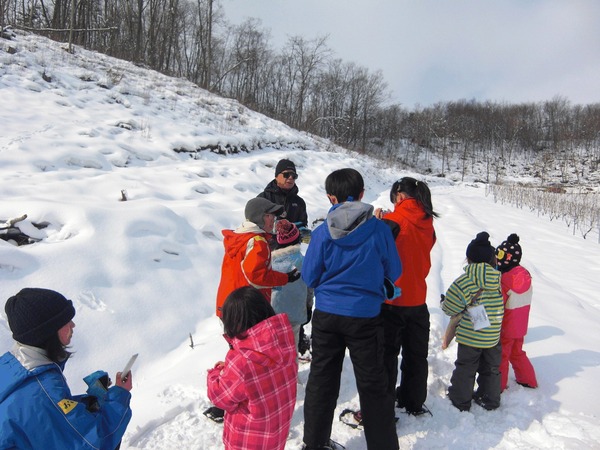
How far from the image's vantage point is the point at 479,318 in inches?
106

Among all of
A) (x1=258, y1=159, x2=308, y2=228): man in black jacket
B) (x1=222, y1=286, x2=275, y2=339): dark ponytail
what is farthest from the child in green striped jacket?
(x1=222, y1=286, x2=275, y2=339): dark ponytail

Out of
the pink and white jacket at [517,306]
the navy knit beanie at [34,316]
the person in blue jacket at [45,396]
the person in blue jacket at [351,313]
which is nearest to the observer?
the person in blue jacket at [45,396]

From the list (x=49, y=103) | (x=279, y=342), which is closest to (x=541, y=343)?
(x=279, y=342)

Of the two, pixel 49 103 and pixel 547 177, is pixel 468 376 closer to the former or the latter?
pixel 49 103

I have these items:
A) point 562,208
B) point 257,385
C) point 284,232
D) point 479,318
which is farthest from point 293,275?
point 562,208

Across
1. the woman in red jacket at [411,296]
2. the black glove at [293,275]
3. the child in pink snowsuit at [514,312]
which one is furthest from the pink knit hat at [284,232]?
the child in pink snowsuit at [514,312]

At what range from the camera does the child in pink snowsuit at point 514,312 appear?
2.94m

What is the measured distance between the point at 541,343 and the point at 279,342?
3.20 meters

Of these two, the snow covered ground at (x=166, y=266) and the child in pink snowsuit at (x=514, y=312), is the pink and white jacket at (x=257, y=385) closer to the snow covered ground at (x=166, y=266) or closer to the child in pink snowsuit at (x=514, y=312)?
the snow covered ground at (x=166, y=266)

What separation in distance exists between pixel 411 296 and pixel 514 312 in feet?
3.54

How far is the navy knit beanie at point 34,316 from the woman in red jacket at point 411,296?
190 cm

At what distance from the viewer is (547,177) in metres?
42.2

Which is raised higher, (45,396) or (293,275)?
(293,275)

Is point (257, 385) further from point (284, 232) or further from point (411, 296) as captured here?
point (411, 296)
